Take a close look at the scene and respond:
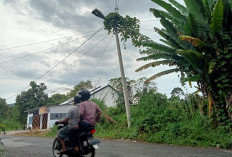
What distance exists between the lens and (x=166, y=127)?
8.30m

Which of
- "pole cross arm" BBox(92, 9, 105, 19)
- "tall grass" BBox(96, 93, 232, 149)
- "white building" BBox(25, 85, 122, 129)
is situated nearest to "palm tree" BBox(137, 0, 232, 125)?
"tall grass" BBox(96, 93, 232, 149)

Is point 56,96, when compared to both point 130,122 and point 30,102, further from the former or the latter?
point 130,122

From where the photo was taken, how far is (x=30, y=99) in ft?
138

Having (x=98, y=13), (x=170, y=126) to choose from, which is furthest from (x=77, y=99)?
(x=98, y=13)

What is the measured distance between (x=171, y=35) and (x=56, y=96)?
48368 millimetres

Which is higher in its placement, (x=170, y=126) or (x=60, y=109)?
(x=60, y=109)

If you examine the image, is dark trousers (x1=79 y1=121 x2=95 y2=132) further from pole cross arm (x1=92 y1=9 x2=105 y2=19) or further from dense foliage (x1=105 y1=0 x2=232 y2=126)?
pole cross arm (x1=92 y1=9 x2=105 y2=19)

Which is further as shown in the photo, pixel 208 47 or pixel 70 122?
pixel 208 47

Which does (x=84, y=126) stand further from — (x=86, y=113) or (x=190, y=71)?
(x=190, y=71)

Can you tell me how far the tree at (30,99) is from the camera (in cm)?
4125

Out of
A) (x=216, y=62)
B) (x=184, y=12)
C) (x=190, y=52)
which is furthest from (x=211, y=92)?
(x=184, y=12)

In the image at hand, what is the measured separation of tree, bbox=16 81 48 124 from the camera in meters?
41.2

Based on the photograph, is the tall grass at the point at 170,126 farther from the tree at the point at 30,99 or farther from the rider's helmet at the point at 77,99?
the tree at the point at 30,99

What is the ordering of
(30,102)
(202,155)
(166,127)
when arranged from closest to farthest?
(202,155)
(166,127)
(30,102)
